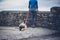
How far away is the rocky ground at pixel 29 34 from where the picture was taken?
1807 millimetres

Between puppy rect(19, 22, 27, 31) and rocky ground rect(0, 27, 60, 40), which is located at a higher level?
puppy rect(19, 22, 27, 31)

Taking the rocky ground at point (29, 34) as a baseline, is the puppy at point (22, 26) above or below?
above

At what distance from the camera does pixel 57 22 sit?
6.36 ft

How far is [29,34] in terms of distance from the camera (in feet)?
6.08

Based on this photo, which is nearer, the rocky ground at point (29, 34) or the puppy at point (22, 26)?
the rocky ground at point (29, 34)

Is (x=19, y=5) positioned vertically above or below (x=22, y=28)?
above

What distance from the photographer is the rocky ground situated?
5.93 feet

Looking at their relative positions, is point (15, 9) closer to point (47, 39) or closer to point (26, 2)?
point (26, 2)

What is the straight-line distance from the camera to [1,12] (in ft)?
6.60

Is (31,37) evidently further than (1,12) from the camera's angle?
No

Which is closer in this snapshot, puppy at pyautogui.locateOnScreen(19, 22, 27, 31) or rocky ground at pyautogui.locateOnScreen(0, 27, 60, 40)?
rocky ground at pyautogui.locateOnScreen(0, 27, 60, 40)

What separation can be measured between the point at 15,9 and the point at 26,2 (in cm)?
18

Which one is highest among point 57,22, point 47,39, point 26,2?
point 26,2

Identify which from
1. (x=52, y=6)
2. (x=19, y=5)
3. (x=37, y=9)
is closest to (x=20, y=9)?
(x=19, y=5)
